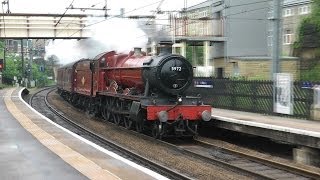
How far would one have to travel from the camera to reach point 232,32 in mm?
38250

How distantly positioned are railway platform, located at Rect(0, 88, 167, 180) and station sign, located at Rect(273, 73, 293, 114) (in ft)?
22.3

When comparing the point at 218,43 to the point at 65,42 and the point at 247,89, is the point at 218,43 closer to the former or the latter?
the point at 65,42

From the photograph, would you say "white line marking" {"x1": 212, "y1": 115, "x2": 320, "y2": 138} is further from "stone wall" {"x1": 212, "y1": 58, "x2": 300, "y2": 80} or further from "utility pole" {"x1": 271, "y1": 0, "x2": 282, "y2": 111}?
"stone wall" {"x1": 212, "y1": 58, "x2": 300, "y2": 80}

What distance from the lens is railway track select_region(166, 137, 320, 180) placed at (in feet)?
33.3

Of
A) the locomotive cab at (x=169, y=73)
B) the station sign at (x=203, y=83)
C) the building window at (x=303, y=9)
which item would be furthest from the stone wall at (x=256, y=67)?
the locomotive cab at (x=169, y=73)

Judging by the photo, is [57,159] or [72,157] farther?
[72,157]

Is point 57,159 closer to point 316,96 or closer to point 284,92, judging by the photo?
point 316,96

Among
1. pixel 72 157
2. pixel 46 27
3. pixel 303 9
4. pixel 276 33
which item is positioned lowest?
pixel 72 157

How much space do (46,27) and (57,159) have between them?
28731mm

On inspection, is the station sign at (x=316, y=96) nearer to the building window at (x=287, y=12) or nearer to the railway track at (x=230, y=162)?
the railway track at (x=230, y=162)

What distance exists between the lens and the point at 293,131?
12.1m

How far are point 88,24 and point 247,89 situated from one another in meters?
19.8

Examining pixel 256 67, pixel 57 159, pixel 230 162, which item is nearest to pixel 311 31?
pixel 256 67

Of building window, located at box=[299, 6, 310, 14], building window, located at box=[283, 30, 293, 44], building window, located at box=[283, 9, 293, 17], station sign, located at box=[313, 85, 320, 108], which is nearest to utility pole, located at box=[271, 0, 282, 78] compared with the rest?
station sign, located at box=[313, 85, 320, 108]
